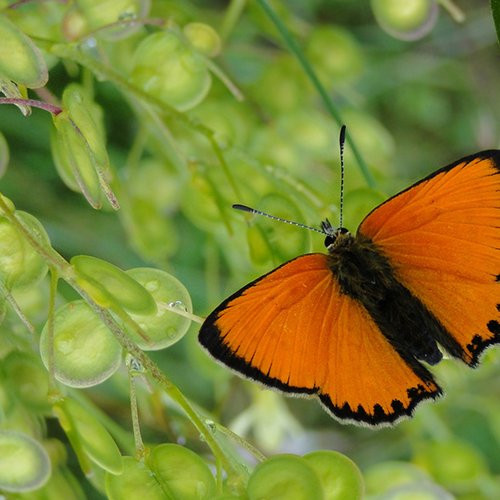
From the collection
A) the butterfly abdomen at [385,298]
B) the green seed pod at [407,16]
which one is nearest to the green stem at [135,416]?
the butterfly abdomen at [385,298]

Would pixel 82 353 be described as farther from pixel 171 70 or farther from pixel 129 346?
pixel 171 70

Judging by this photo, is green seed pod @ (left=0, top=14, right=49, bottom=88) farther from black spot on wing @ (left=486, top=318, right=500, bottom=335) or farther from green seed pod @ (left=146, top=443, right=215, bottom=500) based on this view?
black spot on wing @ (left=486, top=318, right=500, bottom=335)

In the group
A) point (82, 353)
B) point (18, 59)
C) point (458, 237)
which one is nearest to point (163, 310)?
point (82, 353)

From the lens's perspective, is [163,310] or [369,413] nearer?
[163,310]

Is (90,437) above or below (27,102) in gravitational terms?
below

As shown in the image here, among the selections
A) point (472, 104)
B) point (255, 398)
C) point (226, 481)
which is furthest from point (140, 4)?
point (472, 104)

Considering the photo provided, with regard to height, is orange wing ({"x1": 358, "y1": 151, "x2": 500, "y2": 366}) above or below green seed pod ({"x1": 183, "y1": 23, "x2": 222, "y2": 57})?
below

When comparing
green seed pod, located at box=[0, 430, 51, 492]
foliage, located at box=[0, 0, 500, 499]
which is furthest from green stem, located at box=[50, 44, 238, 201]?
green seed pod, located at box=[0, 430, 51, 492]

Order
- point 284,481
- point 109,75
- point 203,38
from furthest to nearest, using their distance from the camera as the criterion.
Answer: point 203,38 < point 109,75 < point 284,481
